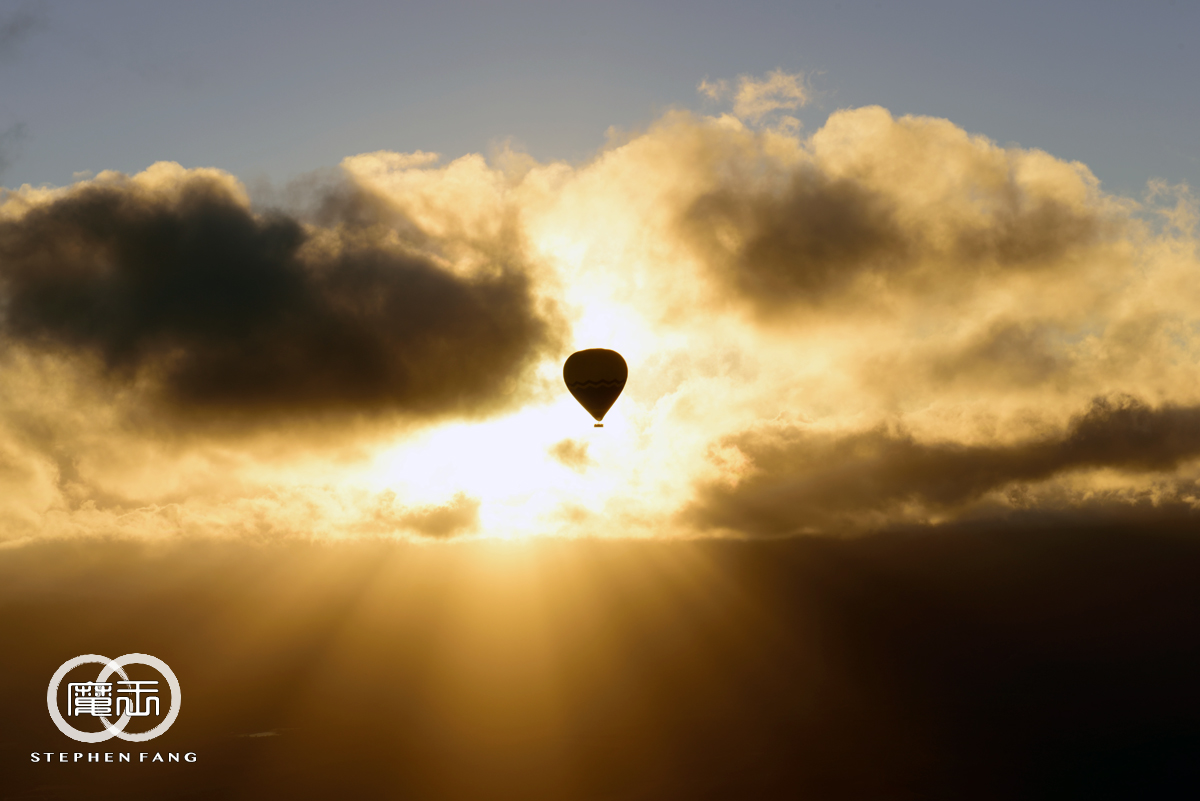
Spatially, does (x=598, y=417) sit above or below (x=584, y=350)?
below

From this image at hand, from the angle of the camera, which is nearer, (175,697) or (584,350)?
(584,350)

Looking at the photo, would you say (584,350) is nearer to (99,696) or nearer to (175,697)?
(175,697)

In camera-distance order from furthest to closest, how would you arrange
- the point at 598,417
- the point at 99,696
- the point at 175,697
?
the point at 99,696 → the point at 175,697 → the point at 598,417

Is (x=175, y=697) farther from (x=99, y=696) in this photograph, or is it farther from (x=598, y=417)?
(x=598, y=417)

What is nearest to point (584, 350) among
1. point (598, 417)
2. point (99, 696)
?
point (598, 417)

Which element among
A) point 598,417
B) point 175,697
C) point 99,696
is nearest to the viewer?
point 598,417

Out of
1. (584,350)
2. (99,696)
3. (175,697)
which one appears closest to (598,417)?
(584,350)
